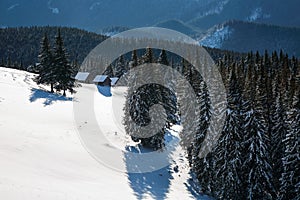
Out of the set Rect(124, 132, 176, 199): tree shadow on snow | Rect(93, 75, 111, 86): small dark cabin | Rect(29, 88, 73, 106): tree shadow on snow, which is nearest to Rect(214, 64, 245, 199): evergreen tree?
Rect(124, 132, 176, 199): tree shadow on snow

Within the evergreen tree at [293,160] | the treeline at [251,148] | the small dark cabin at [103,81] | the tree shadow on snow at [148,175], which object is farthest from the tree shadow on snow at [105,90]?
the evergreen tree at [293,160]

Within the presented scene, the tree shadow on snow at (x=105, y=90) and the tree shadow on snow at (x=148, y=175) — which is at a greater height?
the tree shadow on snow at (x=148, y=175)

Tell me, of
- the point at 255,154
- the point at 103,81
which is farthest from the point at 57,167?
the point at 103,81

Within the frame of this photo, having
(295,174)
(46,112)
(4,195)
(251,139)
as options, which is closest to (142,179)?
(251,139)

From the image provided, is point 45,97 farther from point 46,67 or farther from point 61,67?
point 46,67

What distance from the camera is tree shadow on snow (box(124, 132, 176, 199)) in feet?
97.6

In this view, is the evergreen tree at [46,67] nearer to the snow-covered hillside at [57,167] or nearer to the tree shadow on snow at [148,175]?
the snow-covered hillside at [57,167]

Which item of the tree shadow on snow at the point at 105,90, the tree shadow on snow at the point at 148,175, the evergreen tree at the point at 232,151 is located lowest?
the tree shadow on snow at the point at 105,90

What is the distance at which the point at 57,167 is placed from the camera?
27.5 meters

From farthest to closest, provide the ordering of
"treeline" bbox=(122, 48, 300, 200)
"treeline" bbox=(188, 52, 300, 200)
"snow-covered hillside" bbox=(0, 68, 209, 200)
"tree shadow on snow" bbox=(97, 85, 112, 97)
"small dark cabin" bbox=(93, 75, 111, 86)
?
"small dark cabin" bbox=(93, 75, 111, 86)
"tree shadow on snow" bbox=(97, 85, 112, 97)
"treeline" bbox=(122, 48, 300, 200)
"treeline" bbox=(188, 52, 300, 200)
"snow-covered hillside" bbox=(0, 68, 209, 200)

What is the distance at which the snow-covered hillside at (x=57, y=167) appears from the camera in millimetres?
22203

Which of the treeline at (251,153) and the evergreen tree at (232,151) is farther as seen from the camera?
the evergreen tree at (232,151)

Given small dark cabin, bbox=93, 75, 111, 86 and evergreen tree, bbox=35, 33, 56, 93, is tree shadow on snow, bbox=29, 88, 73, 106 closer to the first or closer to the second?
evergreen tree, bbox=35, 33, 56, 93

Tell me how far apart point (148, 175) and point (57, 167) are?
32.9 ft
